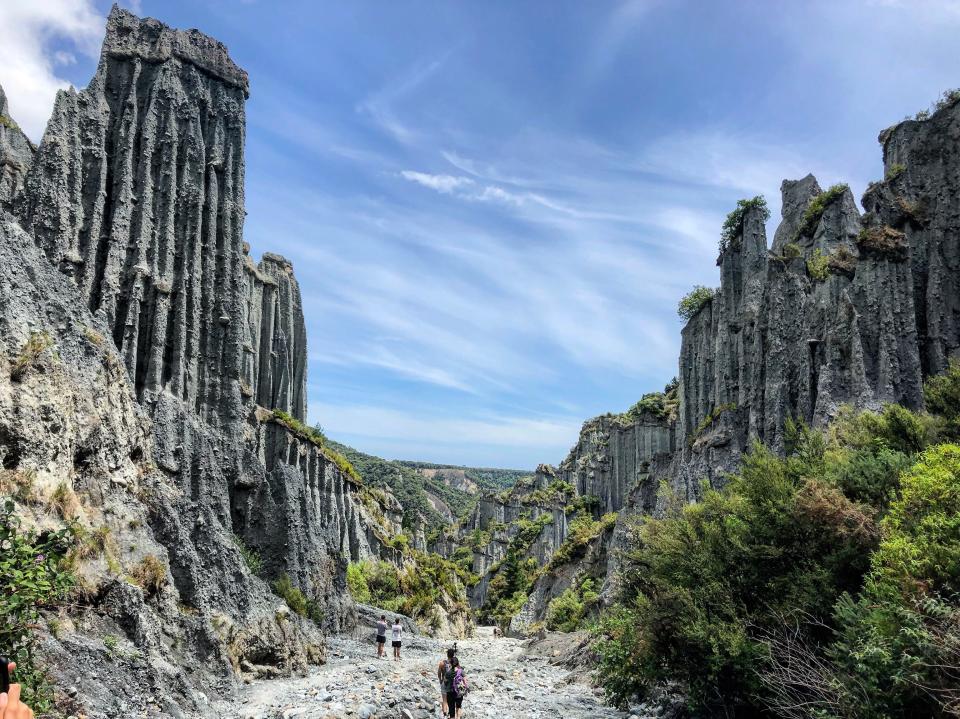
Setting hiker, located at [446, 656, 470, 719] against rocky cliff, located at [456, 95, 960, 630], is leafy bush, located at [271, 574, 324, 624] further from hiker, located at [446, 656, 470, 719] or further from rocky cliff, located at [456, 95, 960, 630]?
hiker, located at [446, 656, 470, 719]

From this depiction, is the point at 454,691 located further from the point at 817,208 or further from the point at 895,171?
the point at 817,208

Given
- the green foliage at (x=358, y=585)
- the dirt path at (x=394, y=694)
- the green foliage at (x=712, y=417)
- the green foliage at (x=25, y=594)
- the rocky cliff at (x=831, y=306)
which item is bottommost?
the green foliage at (x=358, y=585)

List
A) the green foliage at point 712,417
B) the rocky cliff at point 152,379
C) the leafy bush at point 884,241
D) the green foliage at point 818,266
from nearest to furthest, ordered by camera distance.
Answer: the rocky cliff at point 152,379 → the leafy bush at point 884,241 → the green foliage at point 818,266 → the green foliage at point 712,417

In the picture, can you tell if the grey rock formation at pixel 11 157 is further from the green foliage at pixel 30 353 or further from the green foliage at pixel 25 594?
the green foliage at pixel 25 594

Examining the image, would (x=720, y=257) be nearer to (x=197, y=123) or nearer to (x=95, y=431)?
(x=197, y=123)

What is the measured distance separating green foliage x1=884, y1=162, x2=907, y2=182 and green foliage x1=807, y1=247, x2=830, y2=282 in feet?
16.8

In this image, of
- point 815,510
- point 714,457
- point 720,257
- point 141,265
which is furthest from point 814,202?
point 141,265

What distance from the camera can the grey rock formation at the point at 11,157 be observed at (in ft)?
107

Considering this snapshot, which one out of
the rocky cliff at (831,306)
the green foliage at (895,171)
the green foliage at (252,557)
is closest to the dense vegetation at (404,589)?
the rocky cliff at (831,306)

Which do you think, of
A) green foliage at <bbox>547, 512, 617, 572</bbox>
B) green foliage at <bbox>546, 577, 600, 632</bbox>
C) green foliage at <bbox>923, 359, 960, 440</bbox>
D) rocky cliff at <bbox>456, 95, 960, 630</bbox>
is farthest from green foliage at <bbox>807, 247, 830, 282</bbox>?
green foliage at <bbox>547, 512, 617, 572</bbox>

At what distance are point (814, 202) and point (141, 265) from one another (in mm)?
40392

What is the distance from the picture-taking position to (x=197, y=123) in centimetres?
3706

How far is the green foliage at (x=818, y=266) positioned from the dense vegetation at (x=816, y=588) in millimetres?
Result: 12067

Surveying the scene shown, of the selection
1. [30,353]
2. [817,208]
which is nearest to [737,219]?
[817,208]
